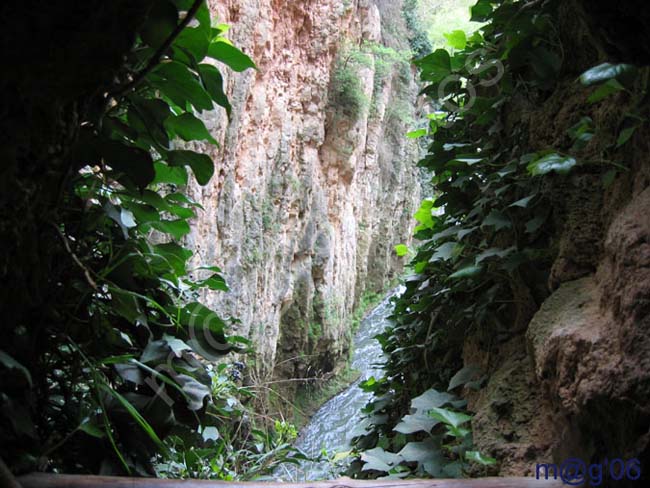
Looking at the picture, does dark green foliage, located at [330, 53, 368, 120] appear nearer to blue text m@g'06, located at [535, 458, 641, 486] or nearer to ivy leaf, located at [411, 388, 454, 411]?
ivy leaf, located at [411, 388, 454, 411]

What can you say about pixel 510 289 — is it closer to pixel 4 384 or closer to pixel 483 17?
pixel 483 17

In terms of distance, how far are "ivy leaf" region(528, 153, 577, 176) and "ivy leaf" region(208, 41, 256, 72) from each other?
66 centimetres

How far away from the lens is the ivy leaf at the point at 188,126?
106cm

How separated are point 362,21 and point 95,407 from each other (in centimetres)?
1068

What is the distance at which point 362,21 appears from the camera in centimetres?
1040

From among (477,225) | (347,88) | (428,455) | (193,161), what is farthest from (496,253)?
(347,88)

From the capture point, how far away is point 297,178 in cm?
844

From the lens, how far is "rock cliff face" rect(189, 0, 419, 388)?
6.11 metres

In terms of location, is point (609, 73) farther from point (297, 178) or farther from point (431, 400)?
point (297, 178)

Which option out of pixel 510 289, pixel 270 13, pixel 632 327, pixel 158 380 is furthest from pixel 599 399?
pixel 270 13

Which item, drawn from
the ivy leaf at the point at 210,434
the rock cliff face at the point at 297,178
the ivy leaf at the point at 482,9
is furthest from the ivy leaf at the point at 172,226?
the rock cliff face at the point at 297,178

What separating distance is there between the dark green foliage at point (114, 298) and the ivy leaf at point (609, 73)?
69 cm

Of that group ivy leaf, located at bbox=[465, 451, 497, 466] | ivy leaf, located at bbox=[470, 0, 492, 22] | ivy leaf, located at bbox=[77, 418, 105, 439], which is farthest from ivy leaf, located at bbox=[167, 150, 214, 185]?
ivy leaf, located at bbox=[470, 0, 492, 22]

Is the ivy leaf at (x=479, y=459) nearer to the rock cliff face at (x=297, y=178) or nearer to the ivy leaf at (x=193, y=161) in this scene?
the ivy leaf at (x=193, y=161)
